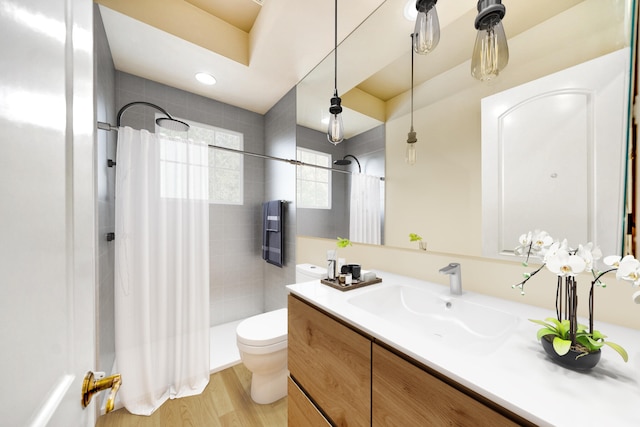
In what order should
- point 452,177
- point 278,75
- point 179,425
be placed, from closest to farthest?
point 452,177 → point 179,425 → point 278,75

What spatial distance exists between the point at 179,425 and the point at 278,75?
2.48 metres

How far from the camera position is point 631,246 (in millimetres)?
725

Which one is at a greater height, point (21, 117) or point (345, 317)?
point (21, 117)

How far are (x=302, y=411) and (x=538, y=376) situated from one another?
0.86m

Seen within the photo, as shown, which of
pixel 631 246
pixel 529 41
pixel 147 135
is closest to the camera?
pixel 631 246

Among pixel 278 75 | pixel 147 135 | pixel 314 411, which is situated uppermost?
pixel 278 75

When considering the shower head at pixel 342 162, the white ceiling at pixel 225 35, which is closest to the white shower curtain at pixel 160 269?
the white ceiling at pixel 225 35

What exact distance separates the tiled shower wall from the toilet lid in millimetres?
864

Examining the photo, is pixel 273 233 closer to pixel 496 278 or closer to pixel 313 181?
pixel 313 181

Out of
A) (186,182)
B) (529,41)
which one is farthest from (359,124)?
(186,182)

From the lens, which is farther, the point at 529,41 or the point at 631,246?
the point at 529,41

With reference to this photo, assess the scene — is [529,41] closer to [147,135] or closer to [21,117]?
[21,117]

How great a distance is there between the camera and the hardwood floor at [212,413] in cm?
139

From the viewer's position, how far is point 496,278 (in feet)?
3.17
